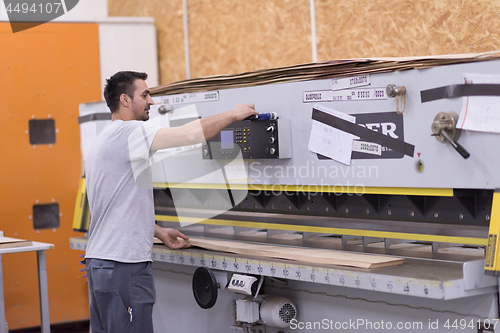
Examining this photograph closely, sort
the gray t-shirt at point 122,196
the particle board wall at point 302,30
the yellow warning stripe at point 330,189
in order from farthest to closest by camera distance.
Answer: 1. the particle board wall at point 302,30
2. the gray t-shirt at point 122,196
3. the yellow warning stripe at point 330,189

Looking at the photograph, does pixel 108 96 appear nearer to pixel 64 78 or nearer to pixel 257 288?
pixel 257 288

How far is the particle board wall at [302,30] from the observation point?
102 inches

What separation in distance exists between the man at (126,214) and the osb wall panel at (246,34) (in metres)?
1.38

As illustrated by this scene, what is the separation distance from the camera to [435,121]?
5.79ft

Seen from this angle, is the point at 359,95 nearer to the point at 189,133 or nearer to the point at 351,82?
the point at 351,82

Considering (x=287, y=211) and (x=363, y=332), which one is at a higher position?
(x=287, y=211)

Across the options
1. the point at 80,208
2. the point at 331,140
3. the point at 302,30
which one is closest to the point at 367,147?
the point at 331,140

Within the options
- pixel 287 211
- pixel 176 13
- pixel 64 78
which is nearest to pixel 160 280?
pixel 287 211

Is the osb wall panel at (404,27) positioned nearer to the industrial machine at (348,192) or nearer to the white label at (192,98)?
the industrial machine at (348,192)

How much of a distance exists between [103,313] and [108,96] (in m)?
0.86

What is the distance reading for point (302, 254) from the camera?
206 centimetres

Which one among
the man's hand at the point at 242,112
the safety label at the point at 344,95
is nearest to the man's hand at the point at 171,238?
the man's hand at the point at 242,112

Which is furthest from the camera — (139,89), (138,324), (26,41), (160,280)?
(26,41)

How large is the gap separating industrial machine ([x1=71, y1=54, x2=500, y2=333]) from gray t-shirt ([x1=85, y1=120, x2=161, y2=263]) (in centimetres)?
29
